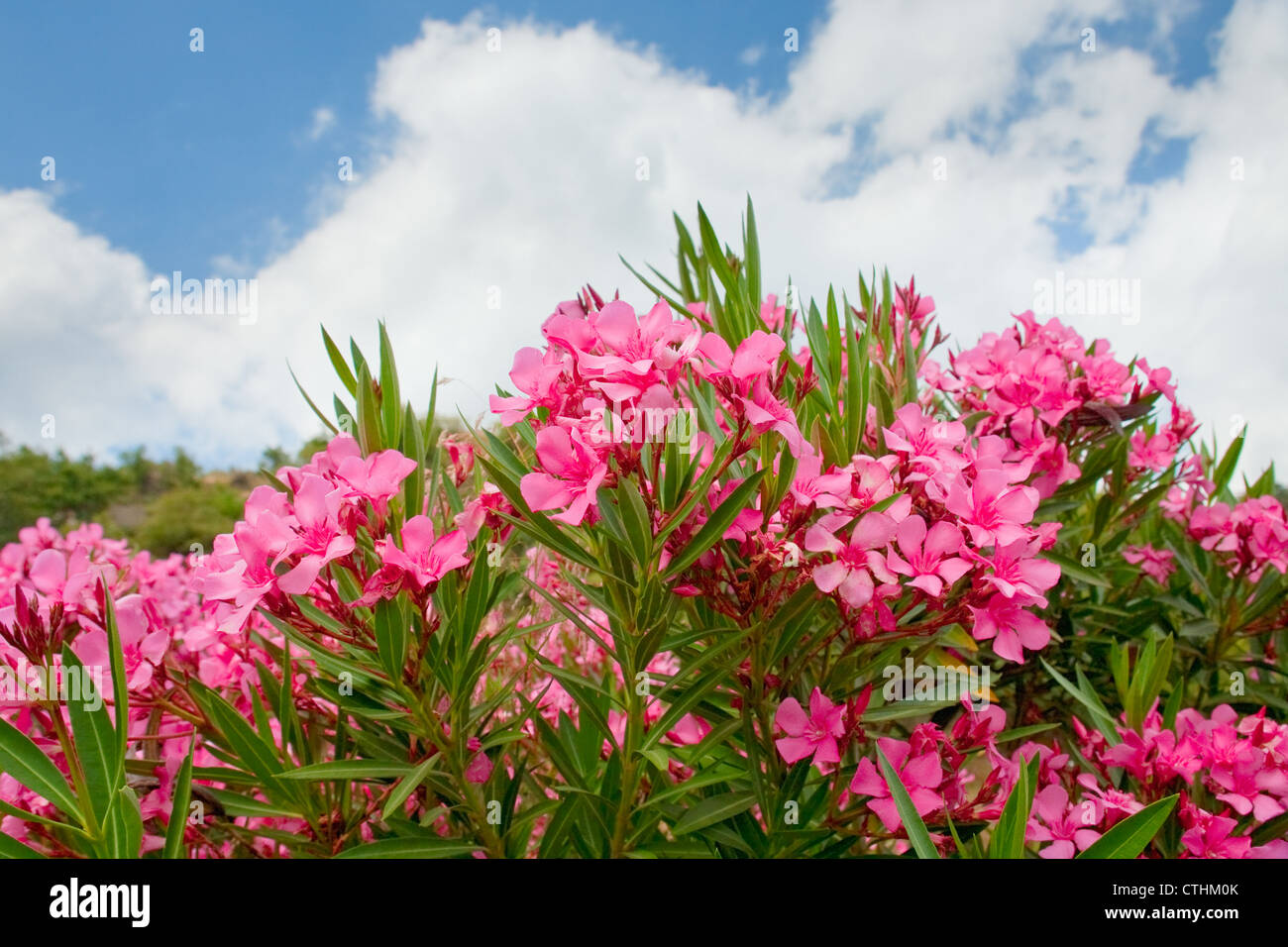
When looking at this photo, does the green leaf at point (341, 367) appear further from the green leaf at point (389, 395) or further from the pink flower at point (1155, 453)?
the pink flower at point (1155, 453)

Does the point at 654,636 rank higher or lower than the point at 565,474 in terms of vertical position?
lower

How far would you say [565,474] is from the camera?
34.3 inches

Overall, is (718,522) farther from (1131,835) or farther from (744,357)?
(1131,835)

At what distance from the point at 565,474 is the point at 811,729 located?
466mm

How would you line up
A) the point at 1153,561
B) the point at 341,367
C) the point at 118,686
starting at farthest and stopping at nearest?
the point at 1153,561 < the point at 341,367 < the point at 118,686

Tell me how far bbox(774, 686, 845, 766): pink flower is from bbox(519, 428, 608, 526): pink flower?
15.2 inches

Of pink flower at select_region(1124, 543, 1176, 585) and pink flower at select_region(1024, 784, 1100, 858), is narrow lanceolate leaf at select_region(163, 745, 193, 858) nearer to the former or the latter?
pink flower at select_region(1024, 784, 1100, 858)

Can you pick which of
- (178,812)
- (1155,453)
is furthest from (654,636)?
(1155,453)

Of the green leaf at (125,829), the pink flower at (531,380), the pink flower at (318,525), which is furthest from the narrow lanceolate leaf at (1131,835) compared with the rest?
the green leaf at (125,829)

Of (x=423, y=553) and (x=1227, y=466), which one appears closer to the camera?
(x=423, y=553)

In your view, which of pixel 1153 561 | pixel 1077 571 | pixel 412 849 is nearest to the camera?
pixel 412 849

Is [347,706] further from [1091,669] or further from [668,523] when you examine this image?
[1091,669]
